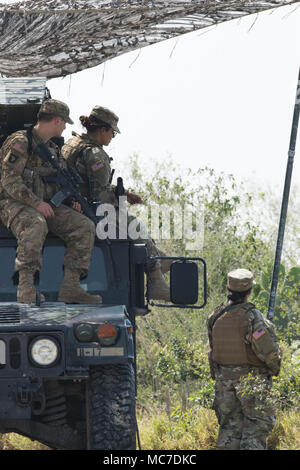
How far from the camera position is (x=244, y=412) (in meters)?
6.81

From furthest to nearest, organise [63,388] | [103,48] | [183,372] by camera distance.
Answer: [183,372], [103,48], [63,388]

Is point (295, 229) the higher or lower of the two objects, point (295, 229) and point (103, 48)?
the lower

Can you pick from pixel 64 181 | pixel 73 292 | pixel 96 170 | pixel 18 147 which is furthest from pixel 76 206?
pixel 73 292

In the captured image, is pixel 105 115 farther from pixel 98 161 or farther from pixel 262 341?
pixel 262 341

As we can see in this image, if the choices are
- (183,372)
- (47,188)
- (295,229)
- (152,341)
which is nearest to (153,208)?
(152,341)

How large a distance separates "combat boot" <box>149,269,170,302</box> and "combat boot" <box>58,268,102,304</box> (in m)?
1.04

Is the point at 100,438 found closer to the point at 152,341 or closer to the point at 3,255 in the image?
the point at 3,255

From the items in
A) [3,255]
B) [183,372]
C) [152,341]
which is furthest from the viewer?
[152,341]

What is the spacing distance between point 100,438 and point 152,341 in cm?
803

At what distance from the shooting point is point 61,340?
5.17 m

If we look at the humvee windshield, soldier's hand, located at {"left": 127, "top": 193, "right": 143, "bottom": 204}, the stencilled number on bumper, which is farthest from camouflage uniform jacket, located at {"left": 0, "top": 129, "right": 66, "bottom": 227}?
the stencilled number on bumper

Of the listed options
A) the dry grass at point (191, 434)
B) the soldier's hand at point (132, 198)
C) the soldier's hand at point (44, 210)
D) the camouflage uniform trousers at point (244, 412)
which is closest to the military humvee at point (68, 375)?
the soldier's hand at point (44, 210)

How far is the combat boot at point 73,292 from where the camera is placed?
6.40 m

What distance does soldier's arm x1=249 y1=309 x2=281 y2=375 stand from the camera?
6539 millimetres
